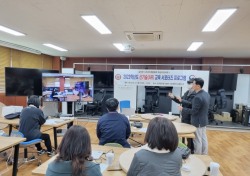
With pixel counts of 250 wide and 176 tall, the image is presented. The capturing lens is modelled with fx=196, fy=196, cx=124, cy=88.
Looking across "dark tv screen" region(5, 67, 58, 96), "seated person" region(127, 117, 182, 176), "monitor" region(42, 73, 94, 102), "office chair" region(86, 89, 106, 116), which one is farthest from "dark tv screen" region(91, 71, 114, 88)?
"seated person" region(127, 117, 182, 176)

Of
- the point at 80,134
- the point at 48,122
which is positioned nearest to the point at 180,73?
the point at 48,122

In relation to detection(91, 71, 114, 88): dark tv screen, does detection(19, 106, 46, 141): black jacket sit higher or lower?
lower

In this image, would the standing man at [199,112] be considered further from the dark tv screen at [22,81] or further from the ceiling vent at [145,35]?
the dark tv screen at [22,81]

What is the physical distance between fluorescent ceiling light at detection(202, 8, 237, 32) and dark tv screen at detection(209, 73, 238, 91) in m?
5.04

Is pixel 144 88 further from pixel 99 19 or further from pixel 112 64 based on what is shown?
pixel 99 19

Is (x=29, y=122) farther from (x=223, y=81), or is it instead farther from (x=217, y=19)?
(x=223, y=81)

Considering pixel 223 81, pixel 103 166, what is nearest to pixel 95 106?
pixel 223 81

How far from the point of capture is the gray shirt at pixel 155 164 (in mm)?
1381

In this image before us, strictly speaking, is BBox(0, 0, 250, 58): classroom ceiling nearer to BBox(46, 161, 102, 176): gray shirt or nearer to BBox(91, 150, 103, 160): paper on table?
BBox(91, 150, 103, 160): paper on table

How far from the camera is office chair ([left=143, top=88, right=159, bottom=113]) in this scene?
8242 millimetres

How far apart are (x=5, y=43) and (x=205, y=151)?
6.16m

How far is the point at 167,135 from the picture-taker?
4.75ft

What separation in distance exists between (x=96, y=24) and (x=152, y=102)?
519 centimetres

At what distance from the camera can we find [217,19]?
338cm
